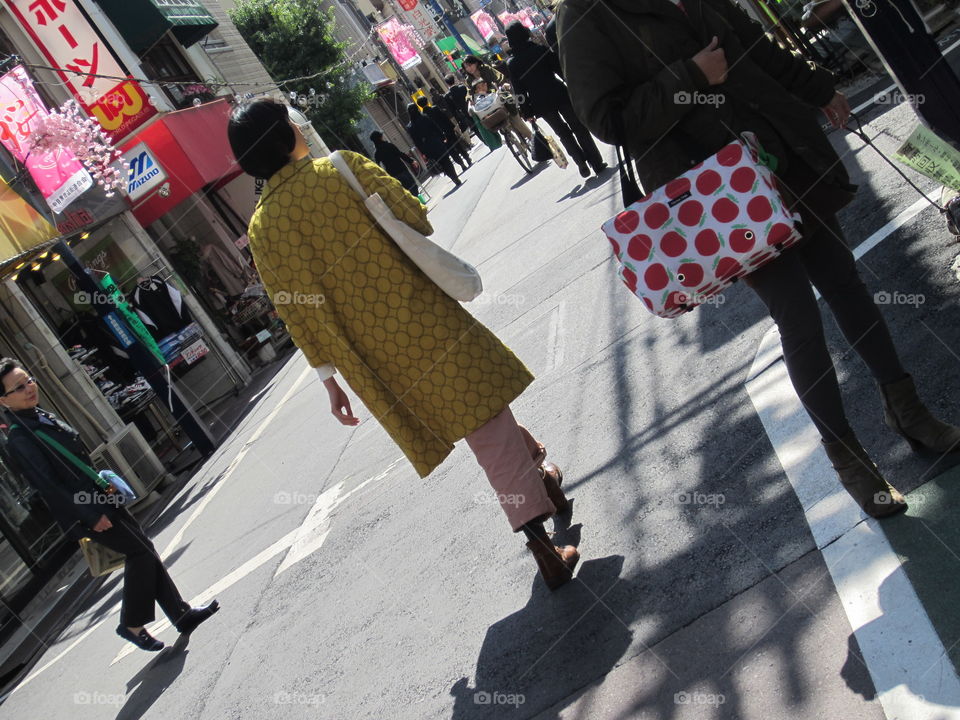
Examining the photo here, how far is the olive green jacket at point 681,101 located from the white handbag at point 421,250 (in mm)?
848

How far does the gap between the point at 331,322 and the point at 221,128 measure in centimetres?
1796

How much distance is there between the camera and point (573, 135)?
1211cm

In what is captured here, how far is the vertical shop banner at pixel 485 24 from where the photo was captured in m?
56.2

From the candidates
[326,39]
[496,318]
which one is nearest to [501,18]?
[326,39]

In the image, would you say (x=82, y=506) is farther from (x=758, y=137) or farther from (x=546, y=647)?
(x=758, y=137)

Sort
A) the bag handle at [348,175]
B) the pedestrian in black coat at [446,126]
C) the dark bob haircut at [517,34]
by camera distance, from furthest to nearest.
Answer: the pedestrian in black coat at [446,126]
the dark bob haircut at [517,34]
the bag handle at [348,175]

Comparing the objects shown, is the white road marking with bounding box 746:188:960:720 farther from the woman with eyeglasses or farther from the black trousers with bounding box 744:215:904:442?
the woman with eyeglasses

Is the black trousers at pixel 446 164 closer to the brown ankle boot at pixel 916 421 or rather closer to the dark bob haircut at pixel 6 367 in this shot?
the dark bob haircut at pixel 6 367

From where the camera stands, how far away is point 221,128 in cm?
2072

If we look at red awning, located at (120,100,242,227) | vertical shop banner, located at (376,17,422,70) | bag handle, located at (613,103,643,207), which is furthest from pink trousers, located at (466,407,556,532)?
Answer: vertical shop banner, located at (376,17,422,70)

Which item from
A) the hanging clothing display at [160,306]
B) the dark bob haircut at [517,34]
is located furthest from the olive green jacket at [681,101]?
the hanging clothing display at [160,306]

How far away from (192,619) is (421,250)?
3.72 metres

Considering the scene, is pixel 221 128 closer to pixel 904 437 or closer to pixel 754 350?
pixel 754 350

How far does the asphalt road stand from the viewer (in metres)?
3.29
